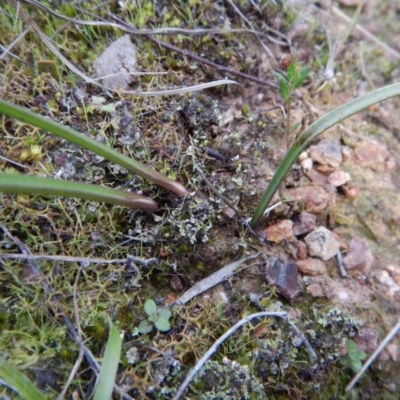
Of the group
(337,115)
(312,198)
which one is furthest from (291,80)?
(312,198)

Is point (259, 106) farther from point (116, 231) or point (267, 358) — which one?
point (267, 358)

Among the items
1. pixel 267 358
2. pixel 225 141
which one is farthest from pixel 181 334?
pixel 225 141

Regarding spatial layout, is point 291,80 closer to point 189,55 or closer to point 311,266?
point 189,55

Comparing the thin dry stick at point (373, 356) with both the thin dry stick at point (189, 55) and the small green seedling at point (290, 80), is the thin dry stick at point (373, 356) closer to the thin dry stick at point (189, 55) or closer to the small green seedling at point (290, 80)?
the small green seedling at point (290, 80)

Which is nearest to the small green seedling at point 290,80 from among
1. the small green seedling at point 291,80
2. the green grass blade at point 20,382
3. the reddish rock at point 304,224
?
the small green seedling at point 291,80

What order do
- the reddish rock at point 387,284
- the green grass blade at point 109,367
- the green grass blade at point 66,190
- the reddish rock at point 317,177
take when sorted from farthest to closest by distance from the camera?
the reddish rock at point 317,177 → the reddish rock at point 387,284 → the green grass blade at point 109,367 → the green grass blade at point 66,190

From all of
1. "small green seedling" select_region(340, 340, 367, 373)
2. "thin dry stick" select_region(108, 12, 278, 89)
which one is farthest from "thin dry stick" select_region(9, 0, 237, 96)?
"small green seedling" select_region(340, 340, 367, 373)
